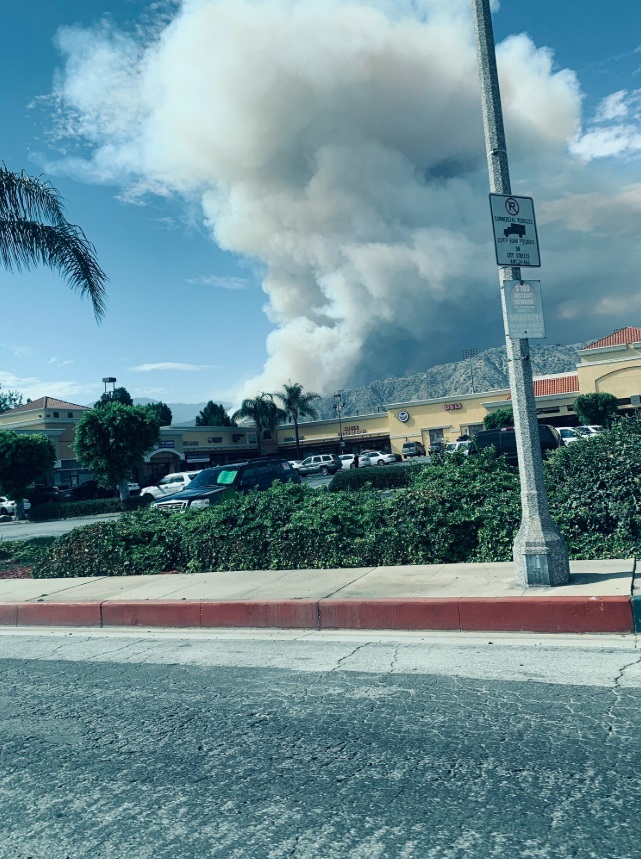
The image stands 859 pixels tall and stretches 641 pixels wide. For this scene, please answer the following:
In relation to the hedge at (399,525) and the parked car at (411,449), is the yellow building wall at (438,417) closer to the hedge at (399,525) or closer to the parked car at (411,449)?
the parked car at (411,449)

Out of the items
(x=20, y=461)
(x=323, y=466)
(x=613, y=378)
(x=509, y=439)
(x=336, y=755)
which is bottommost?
(x=336, y=755)

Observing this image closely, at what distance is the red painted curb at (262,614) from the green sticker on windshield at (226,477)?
9256mm

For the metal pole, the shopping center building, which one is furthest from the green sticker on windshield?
the shopping center building

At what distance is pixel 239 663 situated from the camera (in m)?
6.20

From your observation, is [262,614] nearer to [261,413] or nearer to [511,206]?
[511,206]

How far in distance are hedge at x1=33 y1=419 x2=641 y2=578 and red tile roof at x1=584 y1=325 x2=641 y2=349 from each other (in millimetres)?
52125

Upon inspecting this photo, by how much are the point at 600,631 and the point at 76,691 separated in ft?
13.7

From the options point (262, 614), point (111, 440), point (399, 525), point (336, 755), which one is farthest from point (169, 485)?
point (336, 755)

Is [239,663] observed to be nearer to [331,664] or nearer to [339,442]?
[331,664]

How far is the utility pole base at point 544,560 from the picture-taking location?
22.7 feet

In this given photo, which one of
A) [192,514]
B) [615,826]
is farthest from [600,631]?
[192,514]

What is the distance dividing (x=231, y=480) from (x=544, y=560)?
11031mm

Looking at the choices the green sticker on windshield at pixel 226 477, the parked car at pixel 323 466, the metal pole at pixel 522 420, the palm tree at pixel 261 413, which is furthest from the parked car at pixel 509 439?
the palm tree at pixel 261 413

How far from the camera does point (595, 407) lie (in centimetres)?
5431
